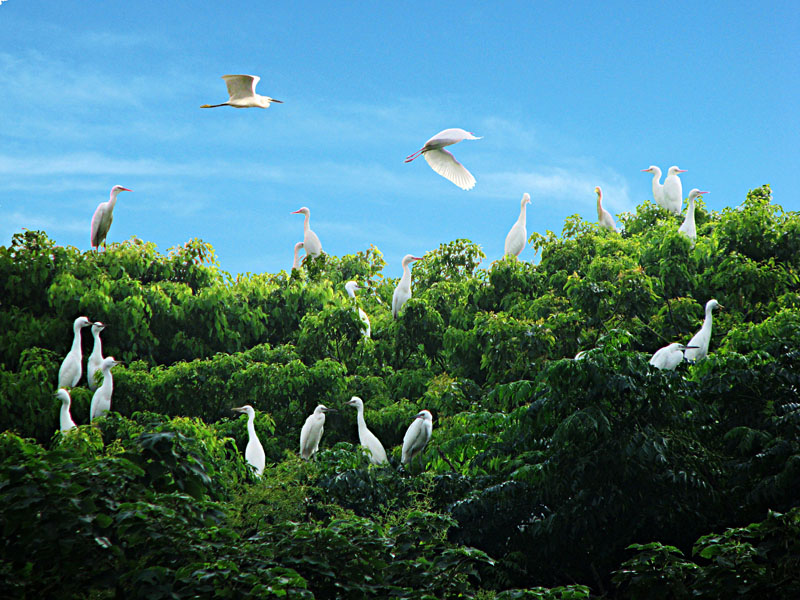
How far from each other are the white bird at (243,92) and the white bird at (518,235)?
8.15 metres

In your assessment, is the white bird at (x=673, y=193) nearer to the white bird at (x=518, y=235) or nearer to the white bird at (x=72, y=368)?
the white bird at (x=518, y=235)

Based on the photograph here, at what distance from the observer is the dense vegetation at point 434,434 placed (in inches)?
172

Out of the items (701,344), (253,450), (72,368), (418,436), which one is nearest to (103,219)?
(72,368)

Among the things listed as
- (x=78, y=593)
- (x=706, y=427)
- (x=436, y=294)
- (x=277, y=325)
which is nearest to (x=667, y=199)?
(x=436, y=294)

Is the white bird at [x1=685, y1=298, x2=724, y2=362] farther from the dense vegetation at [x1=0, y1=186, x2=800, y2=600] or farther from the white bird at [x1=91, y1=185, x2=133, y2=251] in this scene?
the white bird at [x1=91, y1=185, x2=133, y2=251]

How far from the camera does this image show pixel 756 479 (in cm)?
646

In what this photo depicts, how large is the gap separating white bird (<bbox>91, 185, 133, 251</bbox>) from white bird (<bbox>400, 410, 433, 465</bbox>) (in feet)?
25.3

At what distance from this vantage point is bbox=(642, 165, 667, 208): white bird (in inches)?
705

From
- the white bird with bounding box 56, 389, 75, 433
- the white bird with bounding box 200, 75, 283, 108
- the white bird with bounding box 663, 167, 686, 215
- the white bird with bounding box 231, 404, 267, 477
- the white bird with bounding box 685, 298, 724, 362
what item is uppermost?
the white bird with bounding box 663, 167, 686, 215

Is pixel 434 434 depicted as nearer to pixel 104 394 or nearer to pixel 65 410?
pixel 104 394

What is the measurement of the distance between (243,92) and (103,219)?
699 cm

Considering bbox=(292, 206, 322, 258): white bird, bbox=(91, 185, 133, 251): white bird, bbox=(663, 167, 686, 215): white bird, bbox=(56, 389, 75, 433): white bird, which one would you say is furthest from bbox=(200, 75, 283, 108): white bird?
bbox=(663, 167, 686, 215): white bird

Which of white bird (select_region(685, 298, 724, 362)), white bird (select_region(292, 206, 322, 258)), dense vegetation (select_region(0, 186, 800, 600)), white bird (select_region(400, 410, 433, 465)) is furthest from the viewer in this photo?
white bird (select_region(292, 206, 322, 258))

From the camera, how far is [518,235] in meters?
15.8
